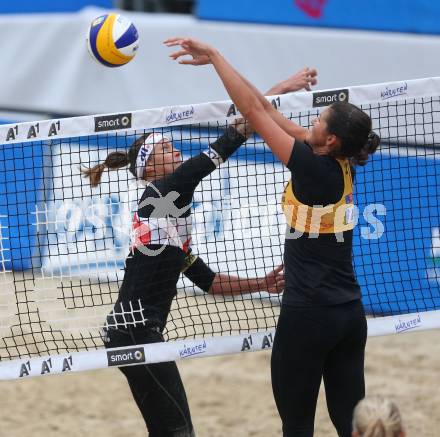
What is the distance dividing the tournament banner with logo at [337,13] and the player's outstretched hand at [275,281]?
4.57 m

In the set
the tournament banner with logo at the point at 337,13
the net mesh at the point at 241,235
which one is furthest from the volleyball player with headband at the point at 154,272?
the tournament banner with logo at the point at 337,13

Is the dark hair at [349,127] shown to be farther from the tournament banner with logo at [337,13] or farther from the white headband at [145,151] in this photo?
the tournament banner with logo at [337,13]

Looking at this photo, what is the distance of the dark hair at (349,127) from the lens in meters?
4.81

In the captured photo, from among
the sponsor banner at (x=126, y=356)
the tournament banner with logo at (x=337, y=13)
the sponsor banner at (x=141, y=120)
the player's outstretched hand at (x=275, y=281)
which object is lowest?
the sponsor banner at (x=126, y=356)

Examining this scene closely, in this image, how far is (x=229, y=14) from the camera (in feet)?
34.7

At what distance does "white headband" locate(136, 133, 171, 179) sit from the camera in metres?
5.68

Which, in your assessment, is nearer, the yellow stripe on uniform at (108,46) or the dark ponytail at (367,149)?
the dark ponytail at (367,149)

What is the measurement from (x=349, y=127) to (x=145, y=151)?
1367mm

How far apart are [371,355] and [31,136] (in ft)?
14.0

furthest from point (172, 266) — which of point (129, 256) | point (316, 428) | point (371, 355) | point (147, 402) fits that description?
point (371, 355)

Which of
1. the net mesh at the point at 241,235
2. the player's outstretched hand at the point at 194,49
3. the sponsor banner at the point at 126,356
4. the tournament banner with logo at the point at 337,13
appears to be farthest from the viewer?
the tournament banner with logo at the point at 337,13

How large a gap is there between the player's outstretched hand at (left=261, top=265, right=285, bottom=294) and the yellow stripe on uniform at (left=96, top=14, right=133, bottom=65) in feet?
5.27

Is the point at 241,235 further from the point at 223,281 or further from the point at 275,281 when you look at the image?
the point at 275,281

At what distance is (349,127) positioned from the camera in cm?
481
